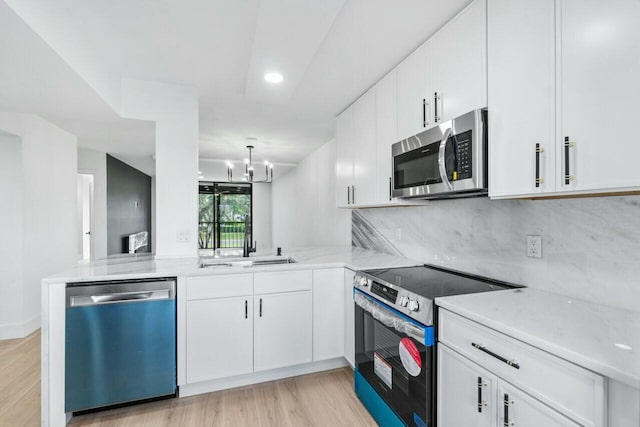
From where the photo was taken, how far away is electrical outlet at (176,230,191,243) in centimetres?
264

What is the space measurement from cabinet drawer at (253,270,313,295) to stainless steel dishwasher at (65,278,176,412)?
0.58m

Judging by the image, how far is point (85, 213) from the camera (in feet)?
15.7

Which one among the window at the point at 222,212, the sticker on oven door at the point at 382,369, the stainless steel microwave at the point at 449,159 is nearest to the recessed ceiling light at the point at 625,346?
the stainless steel microwave at the point at 449,159

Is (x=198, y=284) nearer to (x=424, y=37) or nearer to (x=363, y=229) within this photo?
(x=363, y=229)

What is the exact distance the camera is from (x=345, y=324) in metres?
2.44

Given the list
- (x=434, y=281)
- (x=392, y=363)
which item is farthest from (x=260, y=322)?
(x=434, y=281)

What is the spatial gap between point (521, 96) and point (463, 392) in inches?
49.6

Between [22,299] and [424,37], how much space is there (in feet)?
14.2

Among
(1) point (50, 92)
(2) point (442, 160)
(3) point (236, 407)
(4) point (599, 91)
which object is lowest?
(3) point (236, 407)

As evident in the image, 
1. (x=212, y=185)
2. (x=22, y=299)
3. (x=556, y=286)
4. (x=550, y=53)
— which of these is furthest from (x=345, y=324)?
(x=212, y=185)

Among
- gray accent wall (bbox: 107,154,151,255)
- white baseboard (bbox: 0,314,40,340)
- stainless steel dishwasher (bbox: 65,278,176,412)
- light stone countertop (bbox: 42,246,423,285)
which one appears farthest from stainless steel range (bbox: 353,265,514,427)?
gray accent wall (bbox: 107,154,151,255)

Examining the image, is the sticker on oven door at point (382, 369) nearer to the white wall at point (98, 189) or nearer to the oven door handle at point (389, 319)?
the oven door handle at point (389, 319)

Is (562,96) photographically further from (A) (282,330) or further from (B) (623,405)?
(A) (282,330)

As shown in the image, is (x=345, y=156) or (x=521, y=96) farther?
(x=345, y=156)
